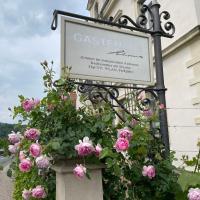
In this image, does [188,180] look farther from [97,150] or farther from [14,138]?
[14,138]

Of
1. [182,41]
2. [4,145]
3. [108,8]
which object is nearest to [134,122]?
[4,145]

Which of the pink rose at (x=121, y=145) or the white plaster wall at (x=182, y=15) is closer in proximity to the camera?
the pink rose at (x=121, y=145)

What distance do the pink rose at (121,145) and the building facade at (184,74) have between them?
3.90m

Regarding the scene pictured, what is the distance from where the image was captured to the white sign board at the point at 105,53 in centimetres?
271

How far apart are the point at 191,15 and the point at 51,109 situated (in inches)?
198

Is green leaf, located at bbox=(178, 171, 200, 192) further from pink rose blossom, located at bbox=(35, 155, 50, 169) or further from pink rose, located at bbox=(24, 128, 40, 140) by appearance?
pink rose, located at bbox=(24, 128, 40, 140)

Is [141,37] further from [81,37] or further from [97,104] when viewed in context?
[97,104]

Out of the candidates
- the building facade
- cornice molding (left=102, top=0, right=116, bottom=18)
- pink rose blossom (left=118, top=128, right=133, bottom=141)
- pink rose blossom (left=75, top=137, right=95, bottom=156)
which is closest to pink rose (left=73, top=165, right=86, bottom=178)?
pink rose blossom (left=75, top=137, right=95, bottom=156)

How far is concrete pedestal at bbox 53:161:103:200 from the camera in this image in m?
2.09

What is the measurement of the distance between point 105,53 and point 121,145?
3.60 ft

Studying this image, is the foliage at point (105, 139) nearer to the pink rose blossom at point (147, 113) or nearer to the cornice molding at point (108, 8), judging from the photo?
the pink rose blossom at point (147, 113)

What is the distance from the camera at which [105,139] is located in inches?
90.6

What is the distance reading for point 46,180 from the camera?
101 inches

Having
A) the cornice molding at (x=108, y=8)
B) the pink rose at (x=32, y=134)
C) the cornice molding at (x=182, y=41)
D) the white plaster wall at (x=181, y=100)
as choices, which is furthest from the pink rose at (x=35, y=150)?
the cornice molding at (x=108, y=8)
